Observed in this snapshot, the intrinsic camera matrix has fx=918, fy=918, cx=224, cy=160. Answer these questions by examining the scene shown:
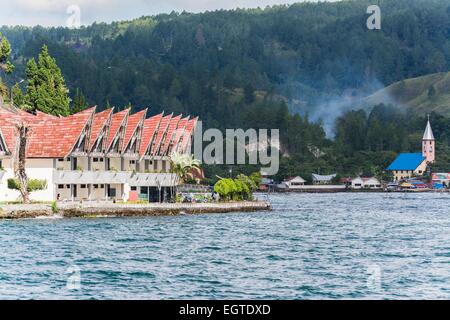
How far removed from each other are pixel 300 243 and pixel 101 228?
17.3 metres

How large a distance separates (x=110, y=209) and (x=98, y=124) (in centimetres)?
1281

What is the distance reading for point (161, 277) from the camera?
4388 cm

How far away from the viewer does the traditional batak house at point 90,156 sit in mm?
90875

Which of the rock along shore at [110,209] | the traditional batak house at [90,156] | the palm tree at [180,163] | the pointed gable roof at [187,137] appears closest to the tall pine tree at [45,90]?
the pointed gable roof at [187,137]

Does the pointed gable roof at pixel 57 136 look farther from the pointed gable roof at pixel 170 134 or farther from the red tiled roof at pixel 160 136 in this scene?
the pointed gable roof at pixel 170 134

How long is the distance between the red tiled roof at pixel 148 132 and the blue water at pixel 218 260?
22.6 meters

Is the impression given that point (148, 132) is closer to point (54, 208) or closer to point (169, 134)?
point (169, 134)

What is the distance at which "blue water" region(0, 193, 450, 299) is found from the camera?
39.4 m

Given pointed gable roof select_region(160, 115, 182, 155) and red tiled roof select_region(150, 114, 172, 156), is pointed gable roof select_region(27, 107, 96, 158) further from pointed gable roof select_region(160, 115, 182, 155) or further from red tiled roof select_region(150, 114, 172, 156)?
pointed gable roof select_region(160, 115, 182, 155)

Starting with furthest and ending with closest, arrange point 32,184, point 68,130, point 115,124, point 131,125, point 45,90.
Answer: point 45,90 → point 131,125 → point 115,124 → point 68,130 → point 32,184

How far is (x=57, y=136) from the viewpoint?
9319 centimetres

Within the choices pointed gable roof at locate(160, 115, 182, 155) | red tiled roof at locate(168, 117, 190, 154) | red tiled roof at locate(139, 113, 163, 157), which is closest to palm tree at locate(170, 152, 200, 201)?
red tiled roof at locate(139, 113, 163, 157)

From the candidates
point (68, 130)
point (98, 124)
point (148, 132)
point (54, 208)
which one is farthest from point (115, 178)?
point (54, 208)
